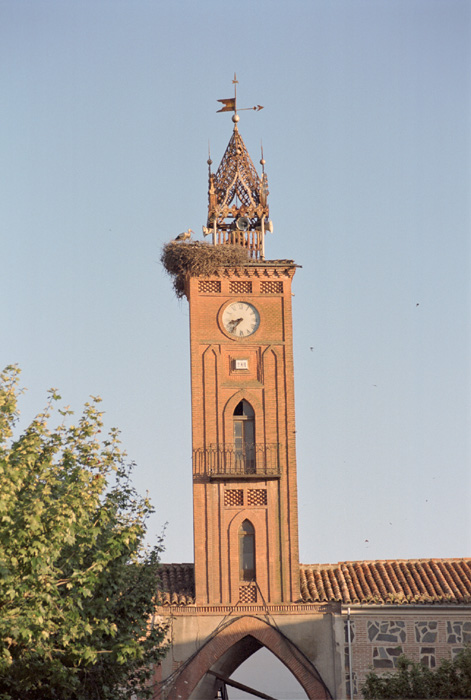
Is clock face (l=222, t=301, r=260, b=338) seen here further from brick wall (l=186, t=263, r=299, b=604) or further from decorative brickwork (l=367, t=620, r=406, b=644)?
decorative brickwork (l=367, t=620, r=406, b=644)

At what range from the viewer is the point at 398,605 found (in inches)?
1193

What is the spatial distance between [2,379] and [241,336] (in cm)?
1258

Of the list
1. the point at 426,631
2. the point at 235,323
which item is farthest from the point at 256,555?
the point at 235,323

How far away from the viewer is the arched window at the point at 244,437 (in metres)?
31.9

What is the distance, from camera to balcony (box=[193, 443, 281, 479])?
31.7 meters

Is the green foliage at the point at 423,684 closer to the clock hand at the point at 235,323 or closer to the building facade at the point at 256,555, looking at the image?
the building facade at the point at 256,555

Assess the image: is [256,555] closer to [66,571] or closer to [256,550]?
[256,550]

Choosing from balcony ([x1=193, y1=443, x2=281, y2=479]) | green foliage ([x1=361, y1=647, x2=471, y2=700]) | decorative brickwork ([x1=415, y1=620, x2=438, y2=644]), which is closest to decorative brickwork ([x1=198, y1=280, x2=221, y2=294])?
balcony ([x1=193, y1=443, x2=281, y2=479])

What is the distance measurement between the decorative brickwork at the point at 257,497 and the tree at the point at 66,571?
7856mm

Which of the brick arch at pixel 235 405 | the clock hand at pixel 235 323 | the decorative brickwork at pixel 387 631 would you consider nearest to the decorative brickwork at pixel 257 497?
the brick arch at pixel 235 405

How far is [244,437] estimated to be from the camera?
3231 cm

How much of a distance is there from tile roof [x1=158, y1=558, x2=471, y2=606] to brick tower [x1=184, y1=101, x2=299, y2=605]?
0.70 metres

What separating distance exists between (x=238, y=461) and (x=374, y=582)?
15.1 feet

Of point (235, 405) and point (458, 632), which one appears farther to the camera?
point (235, 405)
